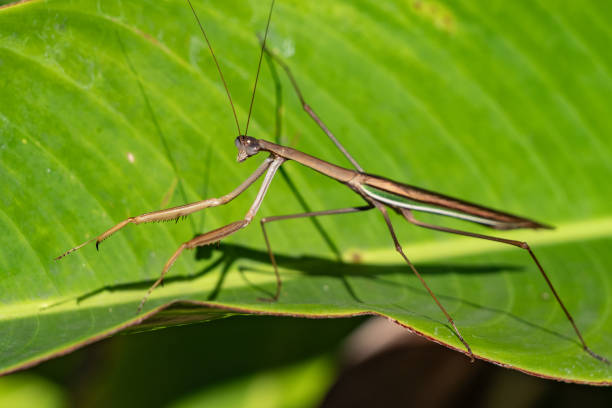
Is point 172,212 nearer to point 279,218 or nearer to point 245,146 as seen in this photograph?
point 245,146

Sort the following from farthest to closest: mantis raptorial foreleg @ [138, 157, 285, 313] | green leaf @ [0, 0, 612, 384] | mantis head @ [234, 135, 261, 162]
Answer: mantis head @ [234, 135, 261, 162]
mantis raptorial foreleg @ [138, 157, 285, 313]
green leaf @ [0, 0, 612, 384]

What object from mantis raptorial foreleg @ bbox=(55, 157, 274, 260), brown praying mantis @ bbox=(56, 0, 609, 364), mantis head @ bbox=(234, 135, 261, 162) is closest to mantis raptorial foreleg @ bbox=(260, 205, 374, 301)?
brown praying mantis @ bbox=(56, 0, 609, 364)

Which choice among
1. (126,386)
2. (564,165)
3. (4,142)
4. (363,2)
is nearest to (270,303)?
(126,386)

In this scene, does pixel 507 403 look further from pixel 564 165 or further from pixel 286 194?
pixel 286 194

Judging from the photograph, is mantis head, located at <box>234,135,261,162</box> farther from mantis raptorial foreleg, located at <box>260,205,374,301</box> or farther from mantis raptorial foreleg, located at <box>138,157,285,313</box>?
mantis raptorial foreleg, located at <box>260,205,374,301</box>

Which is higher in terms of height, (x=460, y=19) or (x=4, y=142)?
(x=4, y=142)

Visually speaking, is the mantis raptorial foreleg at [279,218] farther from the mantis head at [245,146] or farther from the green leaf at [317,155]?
the mantis head at [245,146]

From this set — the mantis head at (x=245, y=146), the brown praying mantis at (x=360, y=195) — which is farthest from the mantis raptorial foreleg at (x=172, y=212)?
the mantis head at (x=245, y=146)
